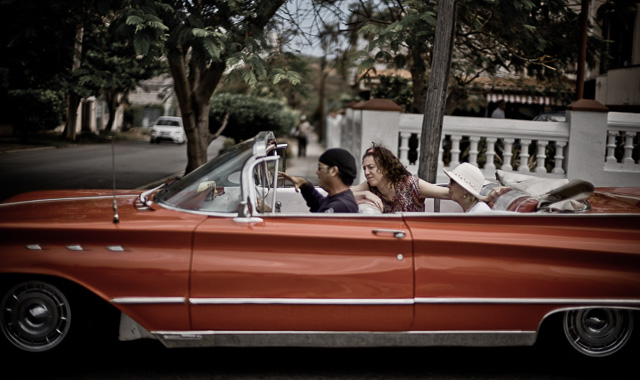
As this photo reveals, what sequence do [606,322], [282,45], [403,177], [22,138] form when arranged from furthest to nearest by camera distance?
[22,138], [282,45], [403,177], [606,322]

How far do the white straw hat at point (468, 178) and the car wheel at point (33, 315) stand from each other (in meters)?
2.88

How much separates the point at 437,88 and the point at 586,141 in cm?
389

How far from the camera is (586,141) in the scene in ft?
31.6

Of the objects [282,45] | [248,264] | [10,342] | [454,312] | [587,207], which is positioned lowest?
[10,342]

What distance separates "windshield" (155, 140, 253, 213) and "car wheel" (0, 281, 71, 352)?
35.9 inches

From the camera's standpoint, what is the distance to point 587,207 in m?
4.50

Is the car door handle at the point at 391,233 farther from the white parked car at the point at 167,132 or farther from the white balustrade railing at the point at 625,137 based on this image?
the white parked car at the point at 167,132

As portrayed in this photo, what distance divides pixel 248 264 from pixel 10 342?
1.52 meters

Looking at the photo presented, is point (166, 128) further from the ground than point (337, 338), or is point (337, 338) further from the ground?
point (166, 128)

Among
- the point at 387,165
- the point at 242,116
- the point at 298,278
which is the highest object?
the point at 242,116

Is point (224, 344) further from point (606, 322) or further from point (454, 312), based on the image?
point (606, 322)

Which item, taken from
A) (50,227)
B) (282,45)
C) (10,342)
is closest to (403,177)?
(50,227)

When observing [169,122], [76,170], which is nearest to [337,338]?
[76,170]

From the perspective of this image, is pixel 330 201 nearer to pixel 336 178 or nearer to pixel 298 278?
pixel 336 178
